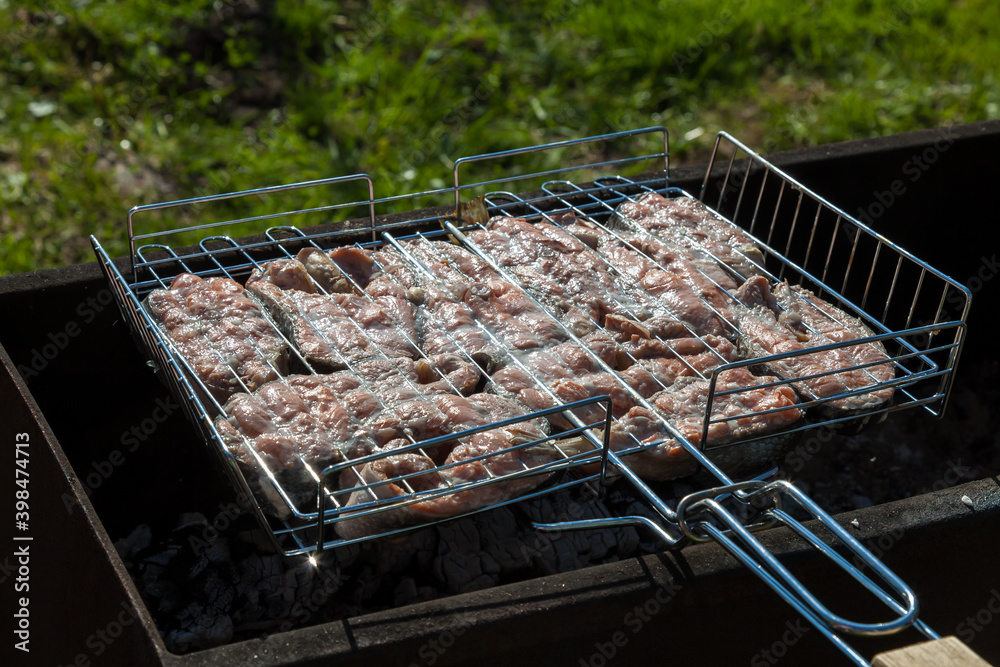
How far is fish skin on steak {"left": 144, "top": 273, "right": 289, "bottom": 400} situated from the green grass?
94.8 inches

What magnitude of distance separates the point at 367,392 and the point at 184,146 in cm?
379

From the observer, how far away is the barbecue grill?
2.01 metres

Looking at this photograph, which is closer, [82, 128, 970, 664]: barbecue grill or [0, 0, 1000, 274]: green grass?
[82, 128, 970, 664]: barbecue grill

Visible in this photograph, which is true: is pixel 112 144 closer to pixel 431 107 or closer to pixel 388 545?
pixel 431 107

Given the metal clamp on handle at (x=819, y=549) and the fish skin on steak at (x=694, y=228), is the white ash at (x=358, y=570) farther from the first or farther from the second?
the fish skin on steak at (x=694, y=228)

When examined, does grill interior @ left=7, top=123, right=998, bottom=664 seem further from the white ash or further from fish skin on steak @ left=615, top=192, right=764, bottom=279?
fish skin on steak @ left=615, top=192, right=764, bottom=279
